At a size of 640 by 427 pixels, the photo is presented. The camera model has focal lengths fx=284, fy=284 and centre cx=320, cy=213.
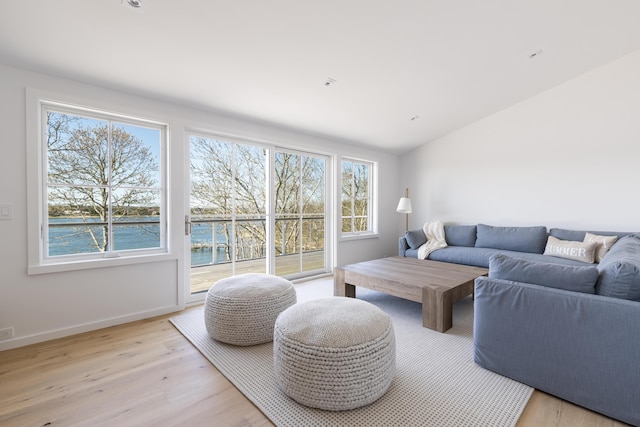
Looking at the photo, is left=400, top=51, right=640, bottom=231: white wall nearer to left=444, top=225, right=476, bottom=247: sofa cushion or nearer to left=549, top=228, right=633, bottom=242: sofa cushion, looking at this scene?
left=549, top=228, right=633, bottom=242: sofa cushion

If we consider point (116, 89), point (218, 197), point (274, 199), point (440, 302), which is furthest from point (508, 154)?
point (116, 89)

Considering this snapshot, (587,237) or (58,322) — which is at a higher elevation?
(587,237)

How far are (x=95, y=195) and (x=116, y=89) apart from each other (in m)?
0.97

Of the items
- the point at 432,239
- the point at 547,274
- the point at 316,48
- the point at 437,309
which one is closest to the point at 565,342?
the point at 547,274

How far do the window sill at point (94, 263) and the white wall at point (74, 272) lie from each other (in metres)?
0.04

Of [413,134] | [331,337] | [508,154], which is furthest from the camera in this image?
[413,134]

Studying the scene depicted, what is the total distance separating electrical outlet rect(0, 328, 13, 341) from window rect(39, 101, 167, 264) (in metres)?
0.53

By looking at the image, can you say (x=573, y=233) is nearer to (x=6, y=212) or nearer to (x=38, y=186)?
(x=38, y=186)

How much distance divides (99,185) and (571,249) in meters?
5.02

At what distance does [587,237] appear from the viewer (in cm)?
334

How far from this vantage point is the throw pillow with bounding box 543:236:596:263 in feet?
10.4

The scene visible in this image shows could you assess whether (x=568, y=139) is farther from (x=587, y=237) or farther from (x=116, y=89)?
(x=116, y=89)

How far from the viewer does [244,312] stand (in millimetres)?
2129

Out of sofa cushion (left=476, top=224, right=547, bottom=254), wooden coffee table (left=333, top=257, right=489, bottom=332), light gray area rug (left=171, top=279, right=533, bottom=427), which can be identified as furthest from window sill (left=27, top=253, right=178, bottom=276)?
sofa cushion (left=476, top=224, right=547, bottom=254)
